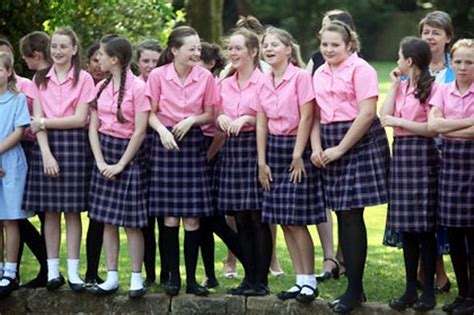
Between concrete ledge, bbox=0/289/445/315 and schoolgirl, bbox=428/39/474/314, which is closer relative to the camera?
schoolgirl, bbox=428/39/474/314

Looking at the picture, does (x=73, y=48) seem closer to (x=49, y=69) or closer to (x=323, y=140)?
(x=49, y=69)

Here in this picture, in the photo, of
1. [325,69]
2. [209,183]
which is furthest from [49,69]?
[325,69]

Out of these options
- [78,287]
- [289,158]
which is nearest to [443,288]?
[289,158]

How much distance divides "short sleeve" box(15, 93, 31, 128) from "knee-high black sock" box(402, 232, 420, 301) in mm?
2561

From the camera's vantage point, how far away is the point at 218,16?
14.7 meters

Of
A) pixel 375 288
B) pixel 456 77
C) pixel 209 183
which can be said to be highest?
pixel 456 77

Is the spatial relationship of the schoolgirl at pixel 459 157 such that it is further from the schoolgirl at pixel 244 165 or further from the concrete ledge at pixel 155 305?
the schoolgirl at pixel 244 165

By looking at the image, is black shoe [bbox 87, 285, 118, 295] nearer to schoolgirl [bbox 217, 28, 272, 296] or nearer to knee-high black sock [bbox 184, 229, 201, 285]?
knee-high black sock [bbox 184, 229, 201, 285]

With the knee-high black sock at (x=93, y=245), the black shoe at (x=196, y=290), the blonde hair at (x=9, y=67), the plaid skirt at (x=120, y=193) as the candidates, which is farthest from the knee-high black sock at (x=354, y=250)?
the blonde hair at (x=9, y=67)

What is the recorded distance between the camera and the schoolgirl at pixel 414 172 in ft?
23.0

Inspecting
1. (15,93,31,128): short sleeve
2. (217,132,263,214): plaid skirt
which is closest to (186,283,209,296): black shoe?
(217,132,263,214): plaid skirt

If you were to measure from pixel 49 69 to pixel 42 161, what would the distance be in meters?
0.64

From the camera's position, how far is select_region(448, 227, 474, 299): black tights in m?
7.02

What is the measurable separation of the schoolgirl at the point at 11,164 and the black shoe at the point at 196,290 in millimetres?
1175
